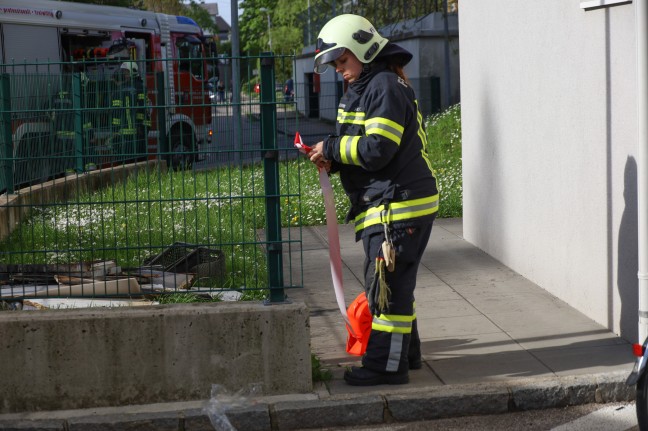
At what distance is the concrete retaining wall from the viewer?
5258mm

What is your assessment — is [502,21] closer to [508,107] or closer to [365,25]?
[508,107]

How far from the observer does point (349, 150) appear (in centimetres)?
523

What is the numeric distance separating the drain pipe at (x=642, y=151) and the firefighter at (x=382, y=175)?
1097mm

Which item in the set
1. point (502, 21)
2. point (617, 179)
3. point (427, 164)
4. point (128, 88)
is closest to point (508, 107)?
point (502, 21)

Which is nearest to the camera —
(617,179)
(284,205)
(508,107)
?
(617,179)

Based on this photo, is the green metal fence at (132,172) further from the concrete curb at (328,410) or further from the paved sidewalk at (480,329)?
the paved sidewalk at (480,329)

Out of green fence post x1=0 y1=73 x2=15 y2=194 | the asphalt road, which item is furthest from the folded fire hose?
green fence post x1=0 y1=73 x2=15 y2=194

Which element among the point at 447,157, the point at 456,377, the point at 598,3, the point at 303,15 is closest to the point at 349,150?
the point at 456,377

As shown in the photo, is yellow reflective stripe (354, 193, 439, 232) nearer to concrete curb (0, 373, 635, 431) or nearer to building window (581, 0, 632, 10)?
concrete curb (0, 373, 635, 431)

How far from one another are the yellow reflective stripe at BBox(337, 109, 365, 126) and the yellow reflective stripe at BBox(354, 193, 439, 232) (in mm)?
478

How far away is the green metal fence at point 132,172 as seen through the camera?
550cm

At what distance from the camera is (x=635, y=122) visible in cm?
575

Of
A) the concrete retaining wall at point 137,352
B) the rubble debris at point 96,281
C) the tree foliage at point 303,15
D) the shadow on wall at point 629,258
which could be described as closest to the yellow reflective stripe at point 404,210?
the concrete retaining wall at point 137,352

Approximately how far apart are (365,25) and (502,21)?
329 cm
